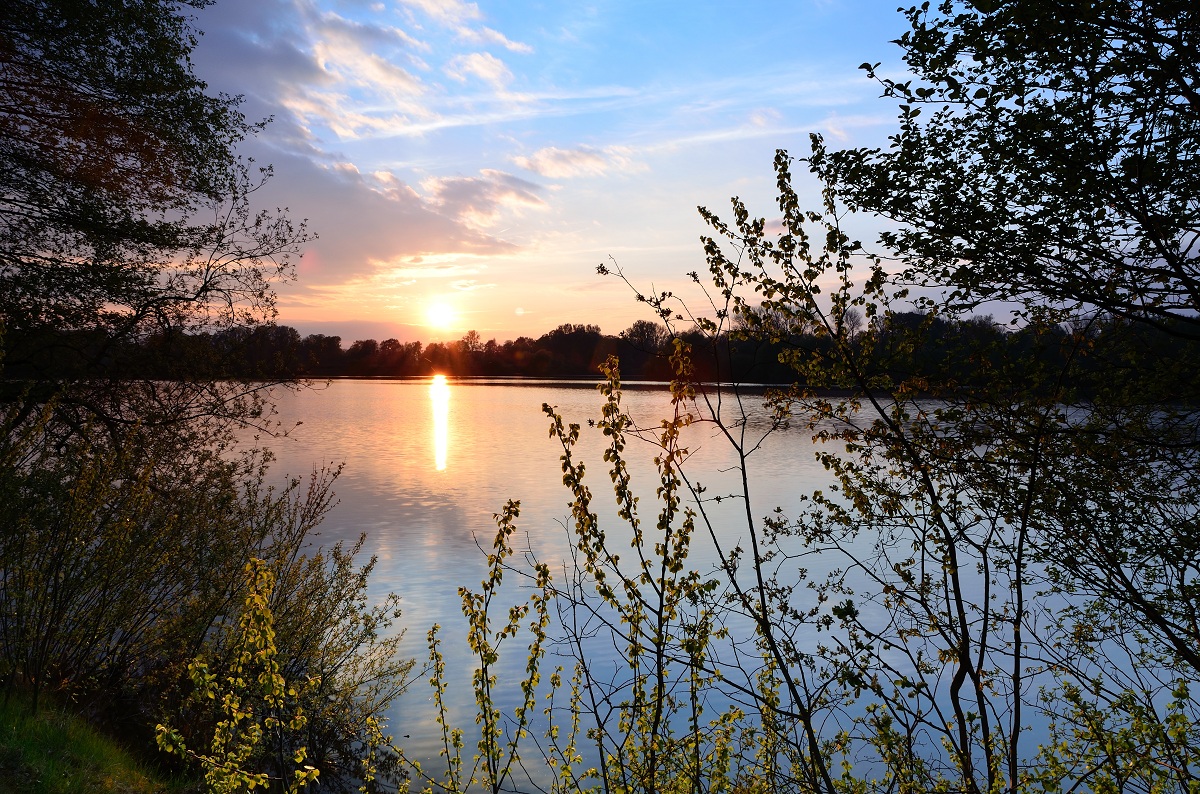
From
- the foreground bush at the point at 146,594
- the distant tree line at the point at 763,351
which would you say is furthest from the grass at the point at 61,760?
the distant tree line at the point at 763,351

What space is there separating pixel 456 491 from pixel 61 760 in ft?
70.2

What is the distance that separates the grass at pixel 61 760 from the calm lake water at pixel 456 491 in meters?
3.59

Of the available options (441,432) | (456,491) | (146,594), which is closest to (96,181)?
(146,594)

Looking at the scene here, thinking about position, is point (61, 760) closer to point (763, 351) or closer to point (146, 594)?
point (146, 594)

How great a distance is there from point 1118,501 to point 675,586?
415 centimetres

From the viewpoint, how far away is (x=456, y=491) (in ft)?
91.5

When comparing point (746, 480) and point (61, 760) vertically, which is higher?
point (746, 480)

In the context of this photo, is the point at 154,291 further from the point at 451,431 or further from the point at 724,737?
the point at 451,431

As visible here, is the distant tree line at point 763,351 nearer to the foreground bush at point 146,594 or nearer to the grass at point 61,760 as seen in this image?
the foreground bush at point 146,594

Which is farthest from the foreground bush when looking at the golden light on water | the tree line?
the golden light on water

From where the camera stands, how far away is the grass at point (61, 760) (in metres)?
5.94

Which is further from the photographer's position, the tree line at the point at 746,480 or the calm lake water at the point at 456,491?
the calm lake water at the point at 456,491

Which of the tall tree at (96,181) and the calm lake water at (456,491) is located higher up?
the tall tree at (96,181)

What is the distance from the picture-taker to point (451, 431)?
48344mm
